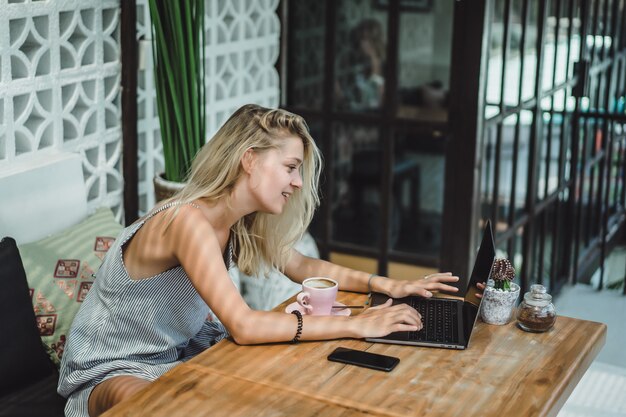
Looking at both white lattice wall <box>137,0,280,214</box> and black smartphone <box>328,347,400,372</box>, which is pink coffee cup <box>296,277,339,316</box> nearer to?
black smartphone <box>328,347,400,372</box>

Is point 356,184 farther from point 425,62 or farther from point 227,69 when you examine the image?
point 227,69

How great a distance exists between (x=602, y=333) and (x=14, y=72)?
1.97 meters

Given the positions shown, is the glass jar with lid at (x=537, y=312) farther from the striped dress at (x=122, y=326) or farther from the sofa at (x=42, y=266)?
the striped dress at (x=122, y=326)

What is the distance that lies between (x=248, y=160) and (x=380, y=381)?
70 centimetres

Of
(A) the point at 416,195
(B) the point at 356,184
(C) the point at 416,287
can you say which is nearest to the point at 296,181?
(C) the point at 416,287

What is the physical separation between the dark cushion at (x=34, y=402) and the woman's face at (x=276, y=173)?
31.0 inches

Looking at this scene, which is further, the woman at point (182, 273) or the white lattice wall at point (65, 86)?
the white lattice wall at point (65, 86)

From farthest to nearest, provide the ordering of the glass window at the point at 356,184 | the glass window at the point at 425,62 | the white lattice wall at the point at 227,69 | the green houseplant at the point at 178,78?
the glass window at the point at 356,184 → the glass window at the point at 425,62 → the white lattice wall at the point at 227,69 → the green houseplant at the point at 178,78

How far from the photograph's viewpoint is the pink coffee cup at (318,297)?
2.32 m

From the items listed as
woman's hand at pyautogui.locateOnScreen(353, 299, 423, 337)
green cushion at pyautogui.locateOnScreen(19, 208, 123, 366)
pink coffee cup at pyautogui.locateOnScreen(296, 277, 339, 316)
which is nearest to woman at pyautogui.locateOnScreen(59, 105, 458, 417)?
woman's hand at pyautogui.locateOnScreen(353, 299, 423, 337)

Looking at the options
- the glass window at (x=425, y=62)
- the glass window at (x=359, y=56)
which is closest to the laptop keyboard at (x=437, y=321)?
the glass window at (x=425, y=62)

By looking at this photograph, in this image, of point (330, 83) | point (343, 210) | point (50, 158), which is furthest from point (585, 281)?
point (50, 158)

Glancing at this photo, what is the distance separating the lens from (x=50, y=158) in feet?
9.78

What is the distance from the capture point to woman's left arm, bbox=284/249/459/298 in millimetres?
2486
